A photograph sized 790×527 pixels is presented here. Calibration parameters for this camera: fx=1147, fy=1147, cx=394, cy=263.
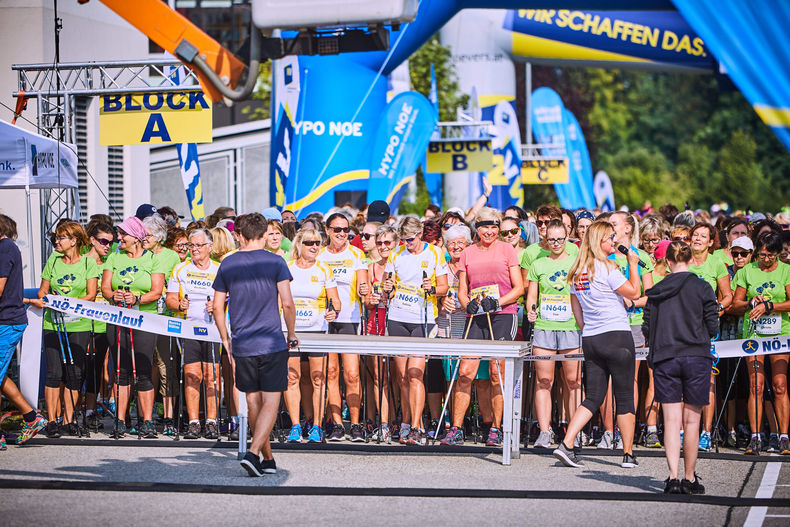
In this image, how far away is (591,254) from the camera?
845 cm

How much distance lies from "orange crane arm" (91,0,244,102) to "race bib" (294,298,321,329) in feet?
6.78

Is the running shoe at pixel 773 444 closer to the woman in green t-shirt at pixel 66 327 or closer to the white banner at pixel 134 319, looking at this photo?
the white banner at pixel 134 319

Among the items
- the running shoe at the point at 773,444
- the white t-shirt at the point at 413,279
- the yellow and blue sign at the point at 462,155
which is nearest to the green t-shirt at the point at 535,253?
the white t-shirt at the point at 413,279

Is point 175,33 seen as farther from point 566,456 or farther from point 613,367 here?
point 566,456

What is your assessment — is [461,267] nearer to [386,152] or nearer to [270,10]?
[270,10]

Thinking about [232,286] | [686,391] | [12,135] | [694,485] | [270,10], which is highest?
[270,10]

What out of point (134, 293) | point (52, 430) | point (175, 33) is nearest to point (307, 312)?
point (134, 293)

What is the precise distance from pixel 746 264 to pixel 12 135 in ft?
22.1

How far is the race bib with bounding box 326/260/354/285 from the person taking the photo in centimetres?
987

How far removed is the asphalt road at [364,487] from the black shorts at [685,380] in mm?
653

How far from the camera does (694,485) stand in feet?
25.1

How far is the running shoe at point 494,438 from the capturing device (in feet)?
31.5

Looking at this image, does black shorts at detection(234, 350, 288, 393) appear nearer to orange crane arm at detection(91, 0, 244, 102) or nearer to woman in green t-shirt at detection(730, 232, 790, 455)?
orange crane arm at detection(91, 0, 244, 102)

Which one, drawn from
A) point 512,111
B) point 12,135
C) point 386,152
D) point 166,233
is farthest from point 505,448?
point 512,111
